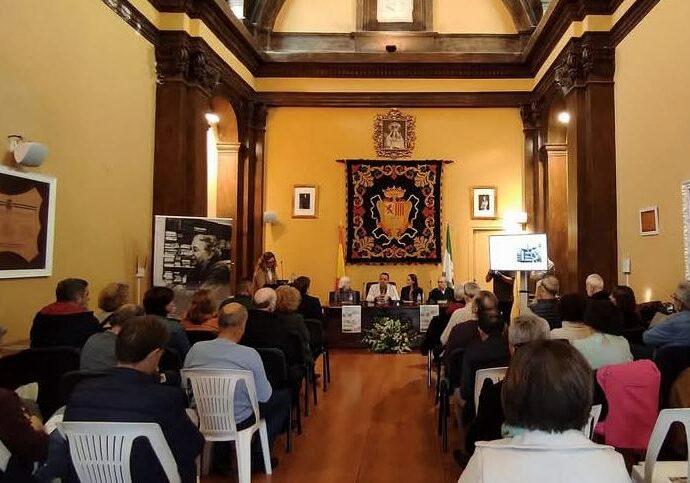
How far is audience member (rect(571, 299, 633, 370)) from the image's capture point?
3121 millimetres

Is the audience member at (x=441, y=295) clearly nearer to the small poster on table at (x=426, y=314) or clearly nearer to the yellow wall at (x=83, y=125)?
the small poster on table at (x=426, y=314)

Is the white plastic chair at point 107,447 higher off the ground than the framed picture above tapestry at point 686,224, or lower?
lower

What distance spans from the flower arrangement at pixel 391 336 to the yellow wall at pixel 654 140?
9.19 ft

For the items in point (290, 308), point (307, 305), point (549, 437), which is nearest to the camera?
point (549, 437)

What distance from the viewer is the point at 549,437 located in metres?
1.40

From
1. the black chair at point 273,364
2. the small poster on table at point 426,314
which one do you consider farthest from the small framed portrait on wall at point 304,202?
the black chair at point 273,364

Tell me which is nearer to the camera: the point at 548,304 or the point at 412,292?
the point at 548,304

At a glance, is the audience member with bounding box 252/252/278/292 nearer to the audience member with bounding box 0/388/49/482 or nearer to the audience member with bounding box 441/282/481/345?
the audience member with bounding box 441/282/481/345

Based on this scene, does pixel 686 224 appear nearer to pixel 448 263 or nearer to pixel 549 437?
pixel 448 263

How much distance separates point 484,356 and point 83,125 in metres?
4.15

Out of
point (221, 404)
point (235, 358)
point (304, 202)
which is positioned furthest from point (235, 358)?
point (304, 202)

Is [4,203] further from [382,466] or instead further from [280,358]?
[382,466]

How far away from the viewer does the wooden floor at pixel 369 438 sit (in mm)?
3645

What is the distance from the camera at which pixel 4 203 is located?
4.22 m
